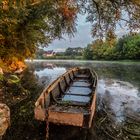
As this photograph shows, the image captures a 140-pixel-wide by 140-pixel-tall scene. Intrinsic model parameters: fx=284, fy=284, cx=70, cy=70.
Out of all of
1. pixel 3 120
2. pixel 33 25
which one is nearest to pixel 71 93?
pixel 3 120

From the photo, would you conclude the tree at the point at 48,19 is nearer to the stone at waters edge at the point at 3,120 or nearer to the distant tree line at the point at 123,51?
the stone at waters edge at the point at 3,120

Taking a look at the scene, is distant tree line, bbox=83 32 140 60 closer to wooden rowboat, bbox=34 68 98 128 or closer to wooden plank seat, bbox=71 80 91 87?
wooden plank seat, bbox=71 80 91 87

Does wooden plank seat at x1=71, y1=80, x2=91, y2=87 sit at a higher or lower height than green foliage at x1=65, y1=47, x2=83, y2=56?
higher

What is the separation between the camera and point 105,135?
10.1 meters

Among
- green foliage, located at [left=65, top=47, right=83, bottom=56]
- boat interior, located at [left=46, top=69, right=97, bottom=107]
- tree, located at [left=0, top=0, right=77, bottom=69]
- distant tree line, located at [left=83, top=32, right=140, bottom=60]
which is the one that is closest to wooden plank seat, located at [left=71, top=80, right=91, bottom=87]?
boat interior, located at [left=46, top=69, right=97, bottom=107]

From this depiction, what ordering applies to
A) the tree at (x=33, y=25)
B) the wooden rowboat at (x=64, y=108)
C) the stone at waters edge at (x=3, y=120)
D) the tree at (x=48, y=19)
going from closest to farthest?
1. the wooden rowboat at (x=64, y=108)
2. the stone at waters edge at (x=3, y=120)
3. the tree at (x=48, y=19)
4. the tree at (x=33, y=25)

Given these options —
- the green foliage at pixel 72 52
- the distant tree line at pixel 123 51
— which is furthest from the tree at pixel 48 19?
the green foliage at pixel 72 52

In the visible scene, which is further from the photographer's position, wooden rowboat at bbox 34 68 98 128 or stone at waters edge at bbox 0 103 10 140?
stone at waters edge at bbox 0 103 10 140

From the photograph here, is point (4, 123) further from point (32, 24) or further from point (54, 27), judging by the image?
point (54, 27)

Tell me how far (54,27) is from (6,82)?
688cm

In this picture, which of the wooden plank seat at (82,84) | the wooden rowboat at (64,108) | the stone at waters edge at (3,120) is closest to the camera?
the wooden rowboat at (64,108)

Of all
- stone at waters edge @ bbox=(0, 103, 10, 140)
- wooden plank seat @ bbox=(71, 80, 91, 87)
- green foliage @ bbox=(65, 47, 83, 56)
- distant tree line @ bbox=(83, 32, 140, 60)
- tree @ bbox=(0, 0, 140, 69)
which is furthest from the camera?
green foliage @ bbox=(65, 47, 83, 56)

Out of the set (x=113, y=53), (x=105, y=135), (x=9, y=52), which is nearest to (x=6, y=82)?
(x=9, y=52)

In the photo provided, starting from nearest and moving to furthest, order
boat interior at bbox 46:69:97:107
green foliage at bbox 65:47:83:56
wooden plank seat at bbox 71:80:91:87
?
boat interior at bbox 46:69:97:107
wooden plank seat at bbox 71:80:91:87
green foliage at bbox 65:47:83:56
